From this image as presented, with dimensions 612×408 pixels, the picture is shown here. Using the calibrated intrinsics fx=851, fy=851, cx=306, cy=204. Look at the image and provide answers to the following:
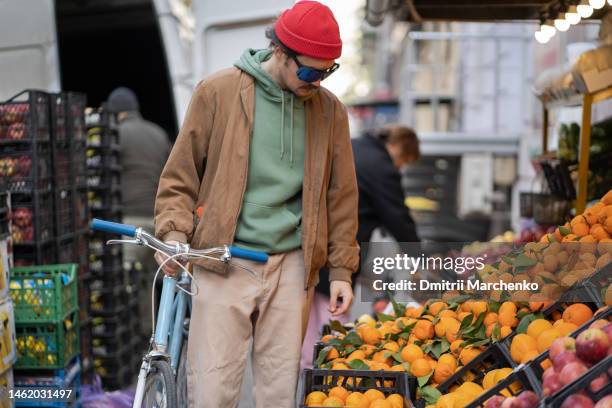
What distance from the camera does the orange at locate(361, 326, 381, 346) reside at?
4027 millimetres

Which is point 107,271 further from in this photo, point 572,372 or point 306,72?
point 572,372

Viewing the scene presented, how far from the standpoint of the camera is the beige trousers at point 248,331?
338 centimetres

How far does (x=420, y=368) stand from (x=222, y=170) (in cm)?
116

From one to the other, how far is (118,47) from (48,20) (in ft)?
24.8

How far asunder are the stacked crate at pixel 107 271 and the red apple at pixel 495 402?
13.8 ft

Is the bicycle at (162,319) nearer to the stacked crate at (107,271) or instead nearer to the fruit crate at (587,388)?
the fruit crate at (587,388)

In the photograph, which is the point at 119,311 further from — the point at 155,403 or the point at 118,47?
the point at 118,47

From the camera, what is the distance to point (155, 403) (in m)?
3.41

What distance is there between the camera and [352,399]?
10.7 feet

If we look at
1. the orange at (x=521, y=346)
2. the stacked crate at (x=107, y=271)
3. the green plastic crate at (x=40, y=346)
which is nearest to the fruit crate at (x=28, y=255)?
the green plastic crate at (x=40, y=346)

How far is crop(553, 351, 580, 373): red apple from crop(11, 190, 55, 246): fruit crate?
11.2ft

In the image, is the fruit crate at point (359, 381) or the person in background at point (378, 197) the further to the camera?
the person in background at point (378, 197)

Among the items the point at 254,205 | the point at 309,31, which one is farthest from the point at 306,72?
the point at 254,205

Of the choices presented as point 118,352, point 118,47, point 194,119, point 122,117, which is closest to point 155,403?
point 194,119
